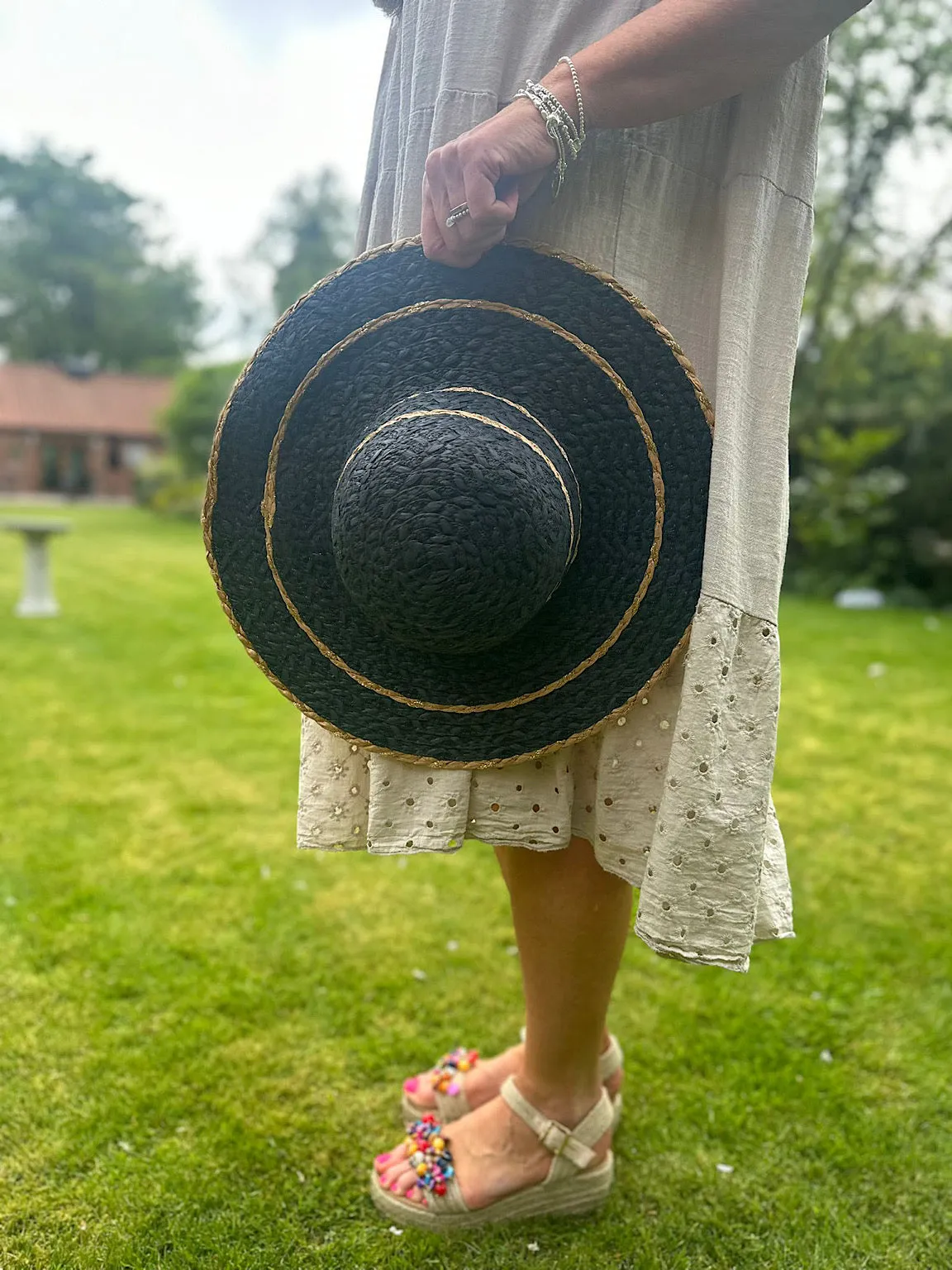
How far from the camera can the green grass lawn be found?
1419 mm

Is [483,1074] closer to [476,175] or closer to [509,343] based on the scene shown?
[509,343]

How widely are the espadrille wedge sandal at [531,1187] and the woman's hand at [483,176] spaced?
124 cm

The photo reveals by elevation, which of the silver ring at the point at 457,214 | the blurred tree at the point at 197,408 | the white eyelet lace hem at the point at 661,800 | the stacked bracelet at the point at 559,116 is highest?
the blurred tree at the point at 197,408

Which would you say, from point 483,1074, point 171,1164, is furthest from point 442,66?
point 171,1164

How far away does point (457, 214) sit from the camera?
1008 mm

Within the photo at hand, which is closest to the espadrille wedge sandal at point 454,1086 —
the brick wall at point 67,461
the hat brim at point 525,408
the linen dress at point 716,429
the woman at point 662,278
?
the woman at point 662,278

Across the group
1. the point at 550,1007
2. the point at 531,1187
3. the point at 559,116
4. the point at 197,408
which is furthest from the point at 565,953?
the point at 197,408

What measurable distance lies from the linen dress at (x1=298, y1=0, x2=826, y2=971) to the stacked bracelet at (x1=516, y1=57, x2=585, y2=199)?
0.31 ft

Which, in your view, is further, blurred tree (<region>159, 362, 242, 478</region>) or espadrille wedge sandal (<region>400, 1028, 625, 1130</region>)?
blurred tree (<region>159, 362, 242, 478</region>)

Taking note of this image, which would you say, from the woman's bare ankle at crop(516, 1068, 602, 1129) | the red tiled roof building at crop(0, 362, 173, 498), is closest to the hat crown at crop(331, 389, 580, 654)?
the woman's bare ankle at crop(516, 1068, 602, 1129)

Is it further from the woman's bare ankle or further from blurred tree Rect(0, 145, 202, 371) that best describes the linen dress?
blurred tree Rect(0, 145, 202, 371)

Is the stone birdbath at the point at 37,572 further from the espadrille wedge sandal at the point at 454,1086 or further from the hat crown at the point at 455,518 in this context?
the hat crown at the point at 455,518

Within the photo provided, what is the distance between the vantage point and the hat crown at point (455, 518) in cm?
98

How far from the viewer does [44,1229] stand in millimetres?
1383
